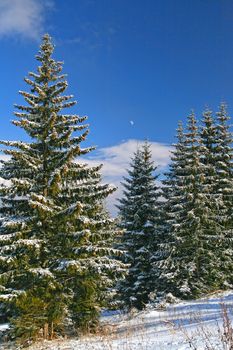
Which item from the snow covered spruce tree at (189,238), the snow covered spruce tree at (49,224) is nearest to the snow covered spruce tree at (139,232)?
the snow covered spruce tree at (189,238)

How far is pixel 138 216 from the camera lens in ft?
90.1

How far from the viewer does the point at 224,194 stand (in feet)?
97.1

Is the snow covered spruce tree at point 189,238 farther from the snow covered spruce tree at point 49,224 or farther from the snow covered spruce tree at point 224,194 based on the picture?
the snow covered spruce tree at point 49,224

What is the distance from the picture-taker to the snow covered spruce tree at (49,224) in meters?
14.7

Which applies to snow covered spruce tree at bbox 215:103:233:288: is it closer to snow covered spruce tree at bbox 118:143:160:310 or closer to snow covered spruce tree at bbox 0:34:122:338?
snow covered spruce tree at bbox 118:143:160:310

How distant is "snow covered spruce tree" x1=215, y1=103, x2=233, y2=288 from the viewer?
2747cm

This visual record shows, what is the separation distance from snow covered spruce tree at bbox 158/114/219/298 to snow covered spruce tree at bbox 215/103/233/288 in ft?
2.67

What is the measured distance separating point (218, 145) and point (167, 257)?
9.66m

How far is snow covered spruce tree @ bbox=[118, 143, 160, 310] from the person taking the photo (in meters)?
27.0

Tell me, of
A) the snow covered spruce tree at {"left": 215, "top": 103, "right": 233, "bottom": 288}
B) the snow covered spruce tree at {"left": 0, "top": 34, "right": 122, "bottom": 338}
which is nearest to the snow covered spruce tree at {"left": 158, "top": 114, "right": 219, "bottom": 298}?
the snow covered spruce tree at {"left": 215, "top": 103, "right": 233, "bottom": 288}

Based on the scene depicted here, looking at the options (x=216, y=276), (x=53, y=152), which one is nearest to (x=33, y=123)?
(x=53, y=152)

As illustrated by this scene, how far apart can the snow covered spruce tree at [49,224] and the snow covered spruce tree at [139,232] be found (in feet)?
31.4

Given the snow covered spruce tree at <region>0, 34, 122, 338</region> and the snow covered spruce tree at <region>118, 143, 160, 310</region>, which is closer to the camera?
the snow covered spruce tree at <region>0, 34, 122, 338</region>

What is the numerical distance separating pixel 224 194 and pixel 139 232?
7.09 metres
